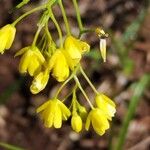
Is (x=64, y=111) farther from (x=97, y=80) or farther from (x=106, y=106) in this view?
(x=97, y=80)

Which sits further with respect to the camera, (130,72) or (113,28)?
(113,28)

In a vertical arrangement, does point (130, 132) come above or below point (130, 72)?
below

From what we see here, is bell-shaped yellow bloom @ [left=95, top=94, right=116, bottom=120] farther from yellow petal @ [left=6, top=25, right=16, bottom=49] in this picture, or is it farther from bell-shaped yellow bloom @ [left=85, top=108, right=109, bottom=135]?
yellow petal @ [left=6, top=25, right=16, bottom=49]

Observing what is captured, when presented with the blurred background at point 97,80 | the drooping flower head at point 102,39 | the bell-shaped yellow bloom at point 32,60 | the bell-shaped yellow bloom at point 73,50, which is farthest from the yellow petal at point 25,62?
the blurred background at point 97,80

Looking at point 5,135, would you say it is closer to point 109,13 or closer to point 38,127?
point 38,127

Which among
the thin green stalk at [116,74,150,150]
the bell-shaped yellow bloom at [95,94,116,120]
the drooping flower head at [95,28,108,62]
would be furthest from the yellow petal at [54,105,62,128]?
the thin green stalk at [116,74,150,150]

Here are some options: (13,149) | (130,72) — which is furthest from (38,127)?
(13,149)
